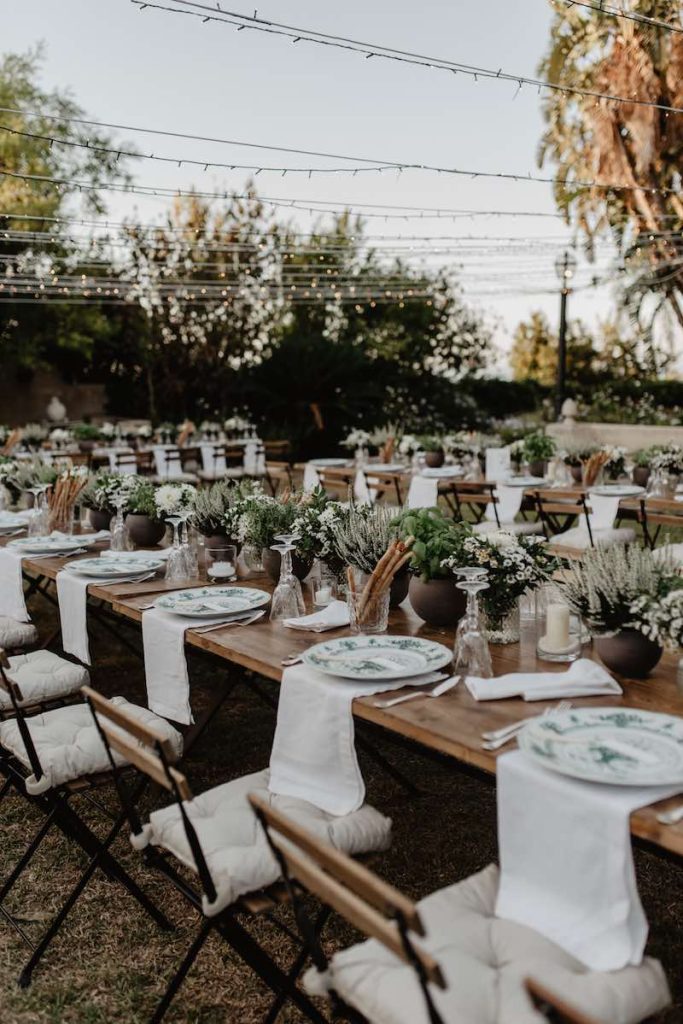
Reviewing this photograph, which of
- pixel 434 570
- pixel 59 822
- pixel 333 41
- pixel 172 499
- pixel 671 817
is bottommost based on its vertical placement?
pixel 59 822

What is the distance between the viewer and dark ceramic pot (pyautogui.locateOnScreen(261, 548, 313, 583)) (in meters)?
3.95

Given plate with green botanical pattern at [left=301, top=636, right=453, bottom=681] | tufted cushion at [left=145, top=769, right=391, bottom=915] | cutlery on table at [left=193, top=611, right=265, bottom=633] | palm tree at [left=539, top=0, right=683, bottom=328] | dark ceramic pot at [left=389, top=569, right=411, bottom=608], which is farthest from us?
palm tree at [left=539, top=0, right=683, bottom=328]

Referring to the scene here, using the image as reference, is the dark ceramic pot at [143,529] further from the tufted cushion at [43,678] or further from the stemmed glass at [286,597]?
the stemmed glass at [286,597]

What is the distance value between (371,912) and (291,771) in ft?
3.94

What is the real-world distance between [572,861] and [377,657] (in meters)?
1.03

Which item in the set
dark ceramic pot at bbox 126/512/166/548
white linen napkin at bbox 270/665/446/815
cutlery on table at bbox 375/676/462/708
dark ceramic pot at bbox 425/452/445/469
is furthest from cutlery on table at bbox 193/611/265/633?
dark ceramic pot at bbox 425/452/445/469

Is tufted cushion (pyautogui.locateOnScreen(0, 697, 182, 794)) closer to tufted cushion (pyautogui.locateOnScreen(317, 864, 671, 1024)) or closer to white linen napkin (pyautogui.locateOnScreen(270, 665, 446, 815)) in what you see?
white linen napkin (pyautogui.locateOnScreen(270, 665, 446, 815))

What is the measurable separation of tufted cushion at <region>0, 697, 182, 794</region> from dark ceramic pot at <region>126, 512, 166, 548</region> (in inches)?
57.1

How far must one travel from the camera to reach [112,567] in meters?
4.36

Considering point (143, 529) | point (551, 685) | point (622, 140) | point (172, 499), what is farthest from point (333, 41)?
point (622, 140)

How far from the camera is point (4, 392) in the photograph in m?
21.6

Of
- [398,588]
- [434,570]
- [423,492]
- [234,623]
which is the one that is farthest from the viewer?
[423,492]

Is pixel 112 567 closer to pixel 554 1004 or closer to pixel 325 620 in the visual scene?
pixel 325 620

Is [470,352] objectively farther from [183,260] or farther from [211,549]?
[211,549]
